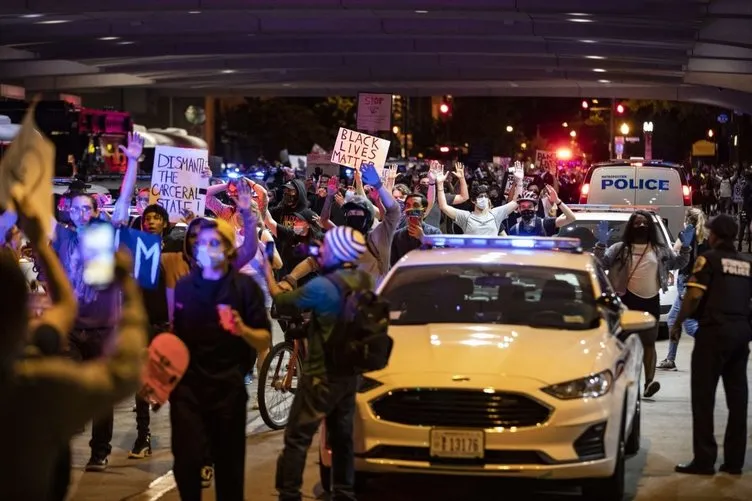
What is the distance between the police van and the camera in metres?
23.0

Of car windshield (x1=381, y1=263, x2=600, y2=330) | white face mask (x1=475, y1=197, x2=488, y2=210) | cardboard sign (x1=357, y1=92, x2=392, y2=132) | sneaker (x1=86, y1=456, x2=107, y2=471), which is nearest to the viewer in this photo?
car windshield (x1=381, y1=263, x2=600, y2=330)

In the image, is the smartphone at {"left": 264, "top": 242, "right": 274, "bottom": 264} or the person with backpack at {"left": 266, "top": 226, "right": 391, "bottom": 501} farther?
the smartphone at {"left": 264, "top": 242, "right": 274, "bottom": 264}

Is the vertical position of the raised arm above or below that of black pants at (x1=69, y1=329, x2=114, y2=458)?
above

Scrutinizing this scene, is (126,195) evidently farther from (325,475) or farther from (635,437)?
(635,437)

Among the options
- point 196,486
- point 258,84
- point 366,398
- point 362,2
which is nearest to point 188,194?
point 366,398

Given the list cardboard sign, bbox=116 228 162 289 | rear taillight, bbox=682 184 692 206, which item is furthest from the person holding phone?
rear taillight, bbox=682 184 692 206

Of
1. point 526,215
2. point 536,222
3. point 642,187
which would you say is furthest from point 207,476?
point 642,187

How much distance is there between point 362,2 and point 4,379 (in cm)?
2631

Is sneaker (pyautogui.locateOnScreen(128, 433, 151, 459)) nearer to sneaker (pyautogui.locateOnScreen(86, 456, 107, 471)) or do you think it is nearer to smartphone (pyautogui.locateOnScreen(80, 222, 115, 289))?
sneaker (pyautogui.locateOnScreen(86, 456, 107, 471))

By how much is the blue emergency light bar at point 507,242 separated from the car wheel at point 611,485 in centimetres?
179

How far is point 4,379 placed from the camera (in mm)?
3498

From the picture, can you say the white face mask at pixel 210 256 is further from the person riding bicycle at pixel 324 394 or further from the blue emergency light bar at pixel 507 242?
the blue emergency light bar at pixel 507 242

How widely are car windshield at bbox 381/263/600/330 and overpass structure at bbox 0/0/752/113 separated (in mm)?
20473

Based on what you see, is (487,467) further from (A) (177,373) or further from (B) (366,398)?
(A) (177,373)
